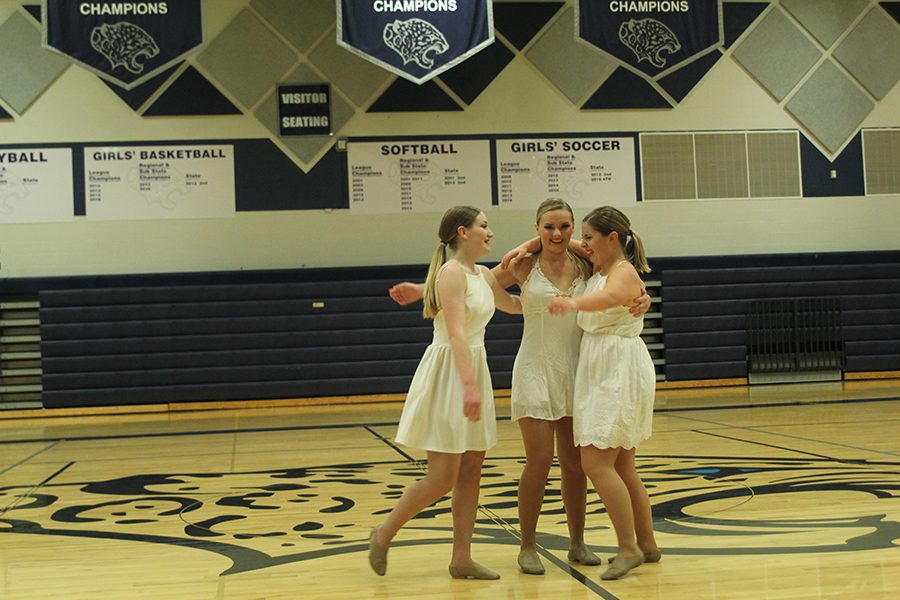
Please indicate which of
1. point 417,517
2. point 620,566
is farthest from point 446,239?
point 417,517

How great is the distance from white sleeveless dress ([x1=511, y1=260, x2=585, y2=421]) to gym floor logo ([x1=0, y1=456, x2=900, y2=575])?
2.46 ft

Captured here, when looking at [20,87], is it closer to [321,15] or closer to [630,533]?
[321,15]

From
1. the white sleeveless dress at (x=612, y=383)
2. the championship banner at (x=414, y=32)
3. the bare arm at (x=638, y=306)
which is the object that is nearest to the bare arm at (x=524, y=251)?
the white sleeveless dress at (x=612, y=383)

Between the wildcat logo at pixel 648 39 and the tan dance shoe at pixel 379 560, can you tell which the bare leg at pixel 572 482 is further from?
the wildcat logo at pixel 648 39

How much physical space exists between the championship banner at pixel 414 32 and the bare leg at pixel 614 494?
7.04 meters

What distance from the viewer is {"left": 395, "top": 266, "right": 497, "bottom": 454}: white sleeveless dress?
402cm

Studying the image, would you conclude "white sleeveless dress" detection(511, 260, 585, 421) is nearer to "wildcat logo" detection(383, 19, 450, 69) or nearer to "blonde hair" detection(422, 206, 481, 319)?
"blonde hair" detection(422, 206, 481, 319)

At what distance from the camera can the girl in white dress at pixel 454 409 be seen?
13.1 feet

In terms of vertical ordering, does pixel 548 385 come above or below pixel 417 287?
below

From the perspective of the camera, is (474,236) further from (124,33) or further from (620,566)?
(124,33)

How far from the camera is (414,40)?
10422 millimetres

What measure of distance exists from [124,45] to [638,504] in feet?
25.4

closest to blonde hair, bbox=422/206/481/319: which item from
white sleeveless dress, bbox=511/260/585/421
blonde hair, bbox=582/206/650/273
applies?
white sleeveless dress, bbox=511/260/585/421

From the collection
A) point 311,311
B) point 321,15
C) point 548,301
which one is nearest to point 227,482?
point 548,301
